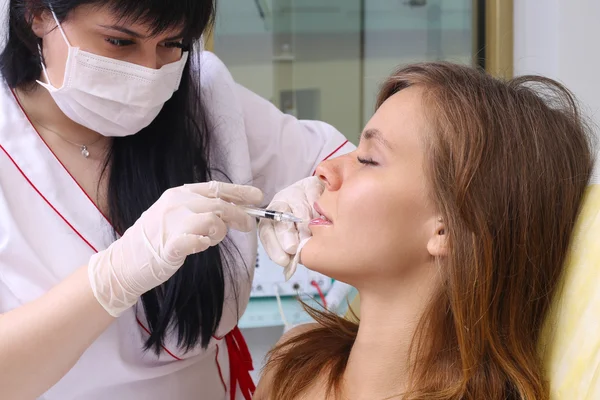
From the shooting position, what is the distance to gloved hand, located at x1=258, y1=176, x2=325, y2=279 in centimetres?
123

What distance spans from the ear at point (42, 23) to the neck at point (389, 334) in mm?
765

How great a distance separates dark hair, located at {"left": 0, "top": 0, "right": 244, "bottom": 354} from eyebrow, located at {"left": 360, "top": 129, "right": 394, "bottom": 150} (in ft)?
1.26

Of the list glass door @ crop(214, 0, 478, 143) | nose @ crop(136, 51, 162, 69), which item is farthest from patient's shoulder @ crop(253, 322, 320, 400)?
glass door @ crop(214, 0, 478, 143)

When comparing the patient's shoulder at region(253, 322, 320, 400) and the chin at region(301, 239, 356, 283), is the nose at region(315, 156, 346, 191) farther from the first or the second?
the patient's shoulder at region(253, 322, 320, 400)

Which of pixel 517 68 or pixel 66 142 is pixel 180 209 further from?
pixel 517 68

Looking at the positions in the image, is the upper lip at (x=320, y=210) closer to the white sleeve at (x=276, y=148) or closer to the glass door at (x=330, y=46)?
the white sleeve at (x=276, y=148)

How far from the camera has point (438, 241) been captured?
1152mm

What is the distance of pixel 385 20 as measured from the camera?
2576 mm

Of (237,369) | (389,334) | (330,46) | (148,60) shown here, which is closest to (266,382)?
(237,369)

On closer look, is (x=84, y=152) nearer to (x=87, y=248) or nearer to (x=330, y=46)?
(x=87, y=248)

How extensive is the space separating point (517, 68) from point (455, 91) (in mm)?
1312

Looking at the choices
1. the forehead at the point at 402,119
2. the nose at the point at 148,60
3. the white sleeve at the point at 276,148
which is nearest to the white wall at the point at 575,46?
the white sleeve at the point at 276,148

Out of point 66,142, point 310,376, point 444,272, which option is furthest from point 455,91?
point 66,142

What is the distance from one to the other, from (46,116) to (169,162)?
266mm
